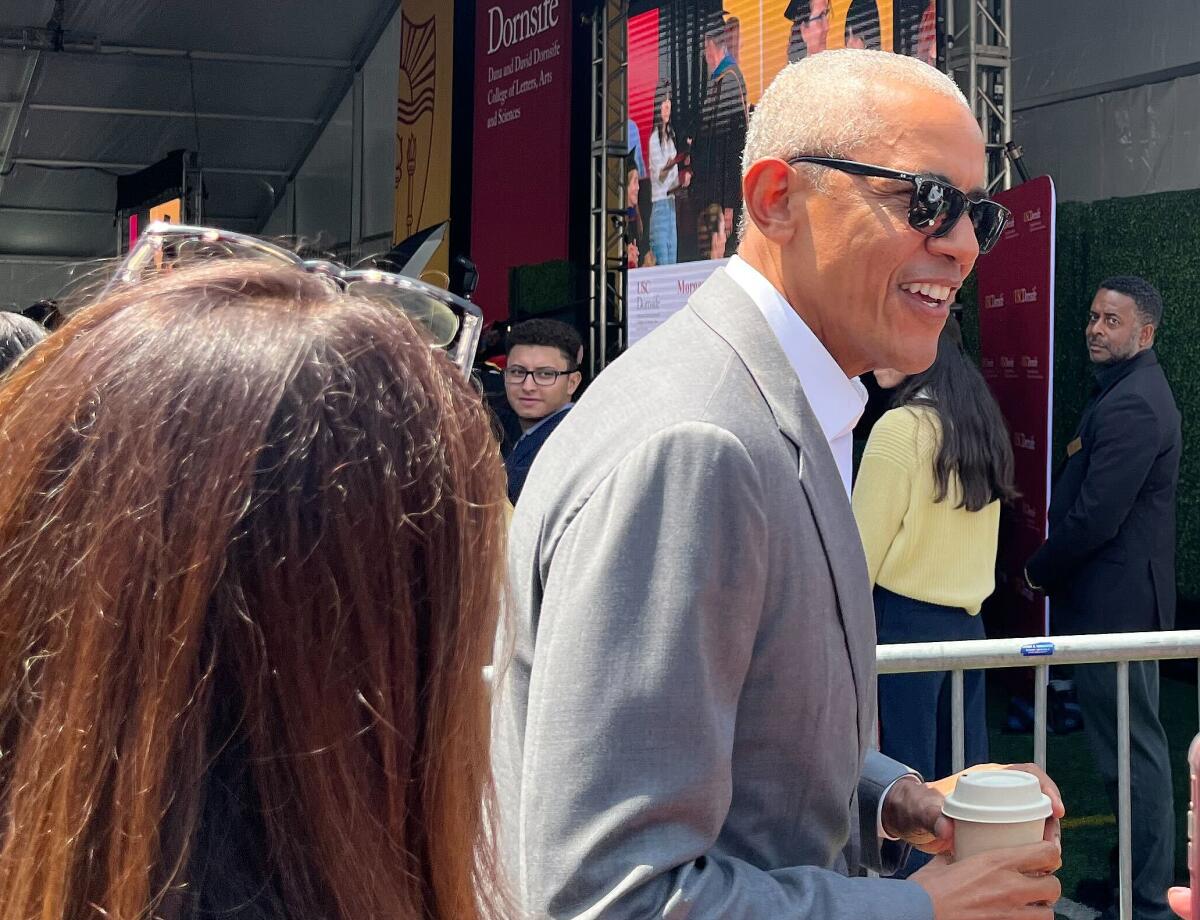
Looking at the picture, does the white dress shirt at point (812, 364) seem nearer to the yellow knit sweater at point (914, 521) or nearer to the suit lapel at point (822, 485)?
the suit lapel at point (822, 485)

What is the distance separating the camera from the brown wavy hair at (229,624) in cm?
74

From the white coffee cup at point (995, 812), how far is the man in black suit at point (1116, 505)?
3.14 meters

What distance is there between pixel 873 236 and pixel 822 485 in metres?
0.41

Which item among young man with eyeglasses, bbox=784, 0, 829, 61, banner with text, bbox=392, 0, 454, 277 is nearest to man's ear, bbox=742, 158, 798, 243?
young man with eyeglasses, bbox=784, 0, 829, 61

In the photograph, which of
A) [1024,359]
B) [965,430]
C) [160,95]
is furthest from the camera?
[160,95]

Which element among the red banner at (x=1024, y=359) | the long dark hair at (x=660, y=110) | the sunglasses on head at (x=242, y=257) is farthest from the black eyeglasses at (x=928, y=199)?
the long dark hair at (x=660, y=110)

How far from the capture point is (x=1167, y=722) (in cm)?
681

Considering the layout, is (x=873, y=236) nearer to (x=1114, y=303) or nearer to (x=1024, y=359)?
(x=1114, y=303)

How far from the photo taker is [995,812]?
4.76 feet

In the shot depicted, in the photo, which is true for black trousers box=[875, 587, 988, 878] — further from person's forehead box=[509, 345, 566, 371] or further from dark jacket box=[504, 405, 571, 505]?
person's forehead box=[509, 345, 566, 371]

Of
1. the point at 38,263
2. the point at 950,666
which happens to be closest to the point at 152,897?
the point at 950,666

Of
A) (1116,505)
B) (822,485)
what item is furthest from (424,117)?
(822,485)

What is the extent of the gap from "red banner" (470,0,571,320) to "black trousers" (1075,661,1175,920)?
7.42 m

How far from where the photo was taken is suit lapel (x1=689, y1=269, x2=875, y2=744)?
136 cm
